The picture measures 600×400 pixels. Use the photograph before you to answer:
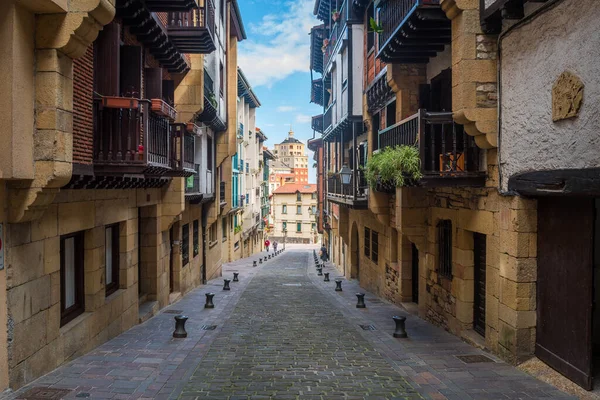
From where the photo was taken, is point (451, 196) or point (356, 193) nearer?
point (451, 196)

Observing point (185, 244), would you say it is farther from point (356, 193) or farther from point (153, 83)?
point (153, 83)

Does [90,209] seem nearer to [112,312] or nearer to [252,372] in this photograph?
[112,312]

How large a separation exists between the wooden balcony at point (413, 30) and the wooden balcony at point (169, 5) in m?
4.42

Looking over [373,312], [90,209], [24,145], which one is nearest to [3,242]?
[24,145]

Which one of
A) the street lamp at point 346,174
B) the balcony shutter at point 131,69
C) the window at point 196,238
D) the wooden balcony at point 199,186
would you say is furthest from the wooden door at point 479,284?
the window at point 196,238

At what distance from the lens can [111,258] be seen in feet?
36.8

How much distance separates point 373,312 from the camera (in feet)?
A: 46.5

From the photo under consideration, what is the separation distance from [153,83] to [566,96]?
28.3 ft

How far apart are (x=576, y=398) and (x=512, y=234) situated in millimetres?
2519

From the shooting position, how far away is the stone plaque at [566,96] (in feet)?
21.0

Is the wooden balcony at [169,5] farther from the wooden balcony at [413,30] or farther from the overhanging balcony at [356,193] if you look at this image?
the overhanging balcony at [356,193]

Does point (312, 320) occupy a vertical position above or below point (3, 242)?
below

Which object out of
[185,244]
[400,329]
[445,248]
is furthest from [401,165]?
[185,244]

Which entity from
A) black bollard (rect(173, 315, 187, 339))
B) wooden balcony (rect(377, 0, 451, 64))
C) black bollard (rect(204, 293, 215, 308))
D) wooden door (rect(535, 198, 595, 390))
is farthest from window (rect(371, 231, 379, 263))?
wooden door (rect(535, 198, 595, 390))
